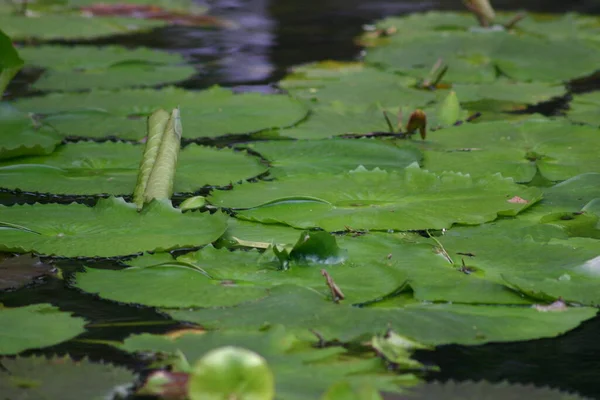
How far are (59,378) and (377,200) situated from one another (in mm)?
968

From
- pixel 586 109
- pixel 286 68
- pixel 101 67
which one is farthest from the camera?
pixel 286 68

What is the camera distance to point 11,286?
5.12 feet

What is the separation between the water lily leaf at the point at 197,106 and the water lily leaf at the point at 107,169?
0.74ft

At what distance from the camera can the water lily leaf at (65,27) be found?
450 centimetres

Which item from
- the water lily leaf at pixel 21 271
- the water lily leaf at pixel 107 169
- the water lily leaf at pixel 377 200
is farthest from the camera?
the water lily leaf at pixel 107 169

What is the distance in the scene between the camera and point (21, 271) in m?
1.63

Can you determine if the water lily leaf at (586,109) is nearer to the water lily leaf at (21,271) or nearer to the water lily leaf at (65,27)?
the water lily leaf at (21,271)

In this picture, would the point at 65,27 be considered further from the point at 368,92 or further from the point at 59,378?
the point at 59,378

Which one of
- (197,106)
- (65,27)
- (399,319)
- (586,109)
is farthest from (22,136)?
(65,27)

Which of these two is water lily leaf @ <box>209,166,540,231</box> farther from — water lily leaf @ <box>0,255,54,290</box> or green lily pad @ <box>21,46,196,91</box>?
green lily pad @ <box>21,46,196,91</box>

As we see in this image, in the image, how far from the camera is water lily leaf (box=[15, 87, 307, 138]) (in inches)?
106

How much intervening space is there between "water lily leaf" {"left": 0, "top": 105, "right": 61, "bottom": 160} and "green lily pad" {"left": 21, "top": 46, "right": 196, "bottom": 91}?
0.78 metres

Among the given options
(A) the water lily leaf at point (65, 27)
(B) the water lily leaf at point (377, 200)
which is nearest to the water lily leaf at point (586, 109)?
(B) the water lily leaf at point (377, 200)

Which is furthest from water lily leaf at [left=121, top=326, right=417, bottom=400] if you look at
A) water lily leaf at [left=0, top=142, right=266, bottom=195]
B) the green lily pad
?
the green lily pad
